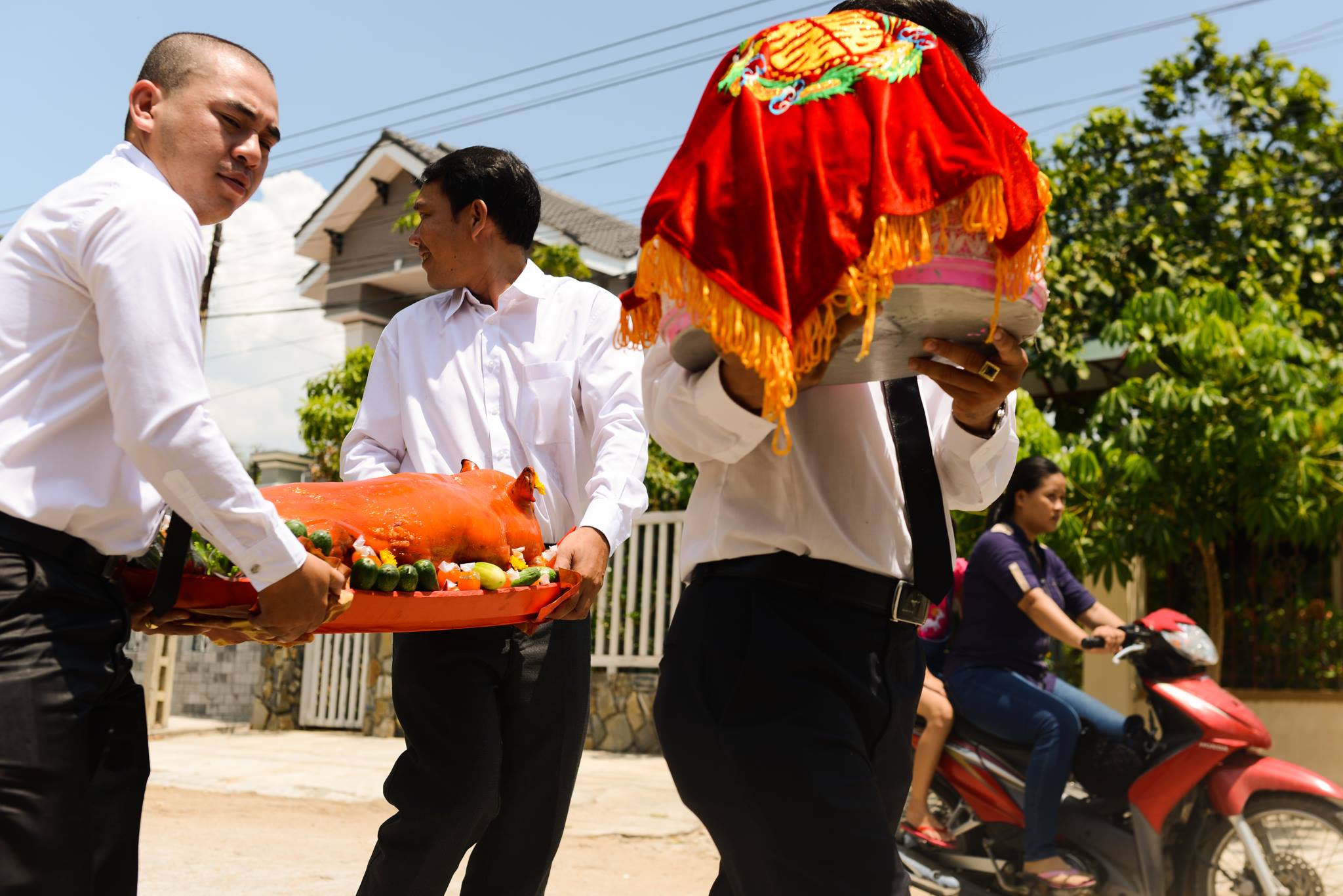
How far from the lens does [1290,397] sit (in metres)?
7.92

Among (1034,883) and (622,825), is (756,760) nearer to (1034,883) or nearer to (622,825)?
(1034,883)

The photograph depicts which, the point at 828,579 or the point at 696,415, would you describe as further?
the point at 828,579

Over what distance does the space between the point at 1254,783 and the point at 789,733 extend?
3013 mm

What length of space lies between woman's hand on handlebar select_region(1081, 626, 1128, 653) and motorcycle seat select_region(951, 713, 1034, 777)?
430 mm

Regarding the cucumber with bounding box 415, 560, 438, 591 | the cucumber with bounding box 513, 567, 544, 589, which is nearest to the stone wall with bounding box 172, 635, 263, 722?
the cucumber with bounding box 513, 567, 544, 589

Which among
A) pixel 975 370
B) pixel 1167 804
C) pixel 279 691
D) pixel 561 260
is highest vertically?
pixel 561 260

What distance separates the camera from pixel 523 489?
2.66m

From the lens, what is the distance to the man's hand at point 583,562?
8.85 ft

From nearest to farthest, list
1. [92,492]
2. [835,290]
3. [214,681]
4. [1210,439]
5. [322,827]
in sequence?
[835,290]
[92,492]
[322,827]
[1210,439]
[214,681]

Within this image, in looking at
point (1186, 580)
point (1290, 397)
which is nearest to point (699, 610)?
point (1290, 397)

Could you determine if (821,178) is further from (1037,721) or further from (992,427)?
(1037,721)

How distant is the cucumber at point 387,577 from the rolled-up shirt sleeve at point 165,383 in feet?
0.79

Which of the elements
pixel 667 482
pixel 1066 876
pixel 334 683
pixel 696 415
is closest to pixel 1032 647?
pixel 1066 876

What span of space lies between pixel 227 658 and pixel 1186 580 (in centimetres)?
1154
